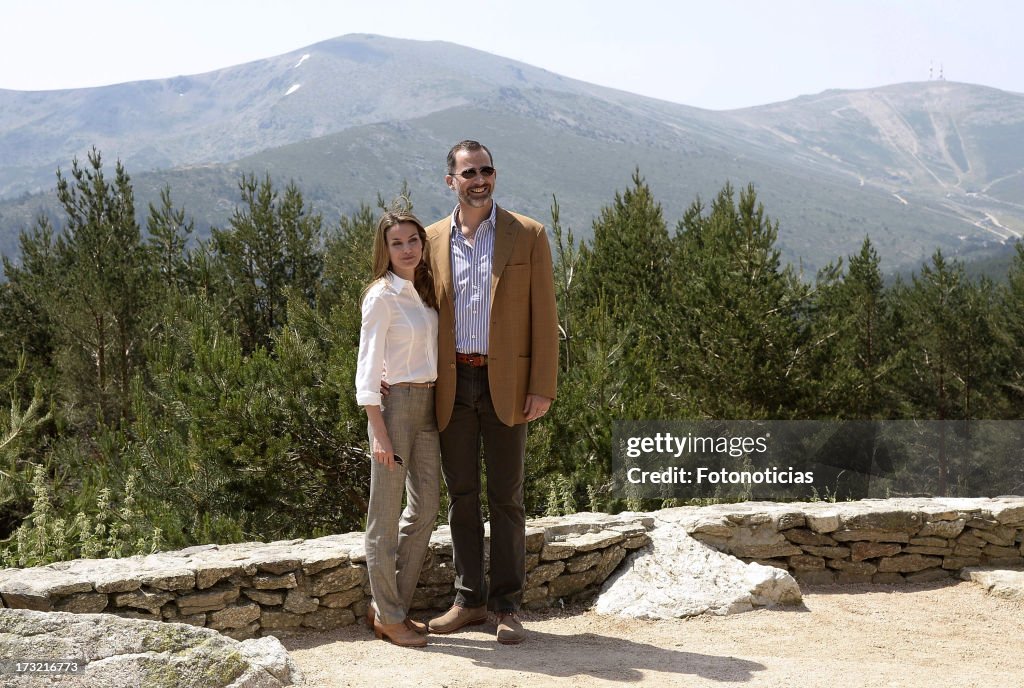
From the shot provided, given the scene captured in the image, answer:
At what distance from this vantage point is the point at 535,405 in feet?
11.8

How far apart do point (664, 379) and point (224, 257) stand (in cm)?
1027

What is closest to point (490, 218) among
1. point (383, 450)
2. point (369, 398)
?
point (369, 398)

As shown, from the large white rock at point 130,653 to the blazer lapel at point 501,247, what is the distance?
1.52 meters

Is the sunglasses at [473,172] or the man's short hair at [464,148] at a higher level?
the man's short hair at [464,148]

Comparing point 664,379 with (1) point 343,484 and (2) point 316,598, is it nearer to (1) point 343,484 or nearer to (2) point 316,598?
(1) point 343,484

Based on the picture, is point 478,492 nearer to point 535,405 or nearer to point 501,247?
point 535,405

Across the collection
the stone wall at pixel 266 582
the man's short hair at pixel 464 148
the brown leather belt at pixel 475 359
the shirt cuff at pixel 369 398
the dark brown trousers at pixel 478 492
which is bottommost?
the stone wall at pixel 266 582

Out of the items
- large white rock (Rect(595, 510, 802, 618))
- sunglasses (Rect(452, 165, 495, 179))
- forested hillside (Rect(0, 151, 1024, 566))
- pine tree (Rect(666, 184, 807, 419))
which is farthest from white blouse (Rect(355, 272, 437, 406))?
pine tree (Rect(666, 184, 807, 419))

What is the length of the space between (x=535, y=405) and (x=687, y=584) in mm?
1392

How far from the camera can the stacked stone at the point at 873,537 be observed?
4.87 m

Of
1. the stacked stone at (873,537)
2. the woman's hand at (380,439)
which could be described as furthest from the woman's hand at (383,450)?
the stacked stone at (873,537)

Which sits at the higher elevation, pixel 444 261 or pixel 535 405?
pixel 444 261

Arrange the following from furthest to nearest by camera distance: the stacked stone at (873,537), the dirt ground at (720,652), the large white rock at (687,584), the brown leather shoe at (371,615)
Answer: the stacked stone at (873,537), the large white rock at (687,584), the brown leather shoe at (371,615), the dirt ground at (720,652)

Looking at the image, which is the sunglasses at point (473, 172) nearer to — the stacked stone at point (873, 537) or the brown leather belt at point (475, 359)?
the brown leather belt at point (475, 359)
